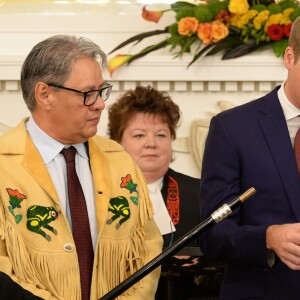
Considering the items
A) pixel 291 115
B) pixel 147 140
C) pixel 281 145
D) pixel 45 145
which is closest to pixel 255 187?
pixel 281 145

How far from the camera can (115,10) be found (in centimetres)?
574

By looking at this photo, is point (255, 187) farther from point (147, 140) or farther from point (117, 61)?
point (117, 61)

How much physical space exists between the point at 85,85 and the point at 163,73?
95.4 inches

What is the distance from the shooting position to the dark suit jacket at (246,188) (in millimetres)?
3074

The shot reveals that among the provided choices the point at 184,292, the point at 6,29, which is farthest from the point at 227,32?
the point at 184,292

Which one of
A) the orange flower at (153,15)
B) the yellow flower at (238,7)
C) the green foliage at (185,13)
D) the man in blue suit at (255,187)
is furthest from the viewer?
the orange flower at (153,15)

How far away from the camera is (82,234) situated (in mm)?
3100

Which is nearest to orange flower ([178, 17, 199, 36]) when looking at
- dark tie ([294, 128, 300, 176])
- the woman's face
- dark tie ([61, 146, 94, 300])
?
the woman's face

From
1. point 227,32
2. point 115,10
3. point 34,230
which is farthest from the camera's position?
point 115,10

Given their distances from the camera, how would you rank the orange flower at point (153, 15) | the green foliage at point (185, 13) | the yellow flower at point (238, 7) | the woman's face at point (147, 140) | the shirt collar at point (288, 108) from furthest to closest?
the orange flower at point (153, 15) → the green foliage at point (185, 13) → the yellow flower at point (238, 7) → the woman's face at point (147, 140) → the shirt collar at point (288, 108)

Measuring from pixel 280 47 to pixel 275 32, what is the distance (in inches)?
3.5

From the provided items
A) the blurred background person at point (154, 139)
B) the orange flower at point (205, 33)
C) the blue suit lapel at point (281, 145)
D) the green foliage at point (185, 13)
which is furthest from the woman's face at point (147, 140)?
the blue suit lapel at point (281, 145)

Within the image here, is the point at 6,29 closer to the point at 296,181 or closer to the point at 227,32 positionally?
the point at 227,32

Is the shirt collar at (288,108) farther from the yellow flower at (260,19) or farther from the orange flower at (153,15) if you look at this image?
the orange flower at (153,15)
